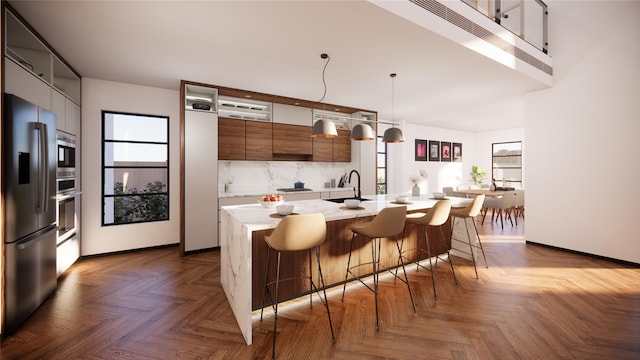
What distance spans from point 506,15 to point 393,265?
15.6ft

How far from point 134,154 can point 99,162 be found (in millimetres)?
478

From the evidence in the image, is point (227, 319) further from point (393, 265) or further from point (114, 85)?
point (114, 85)

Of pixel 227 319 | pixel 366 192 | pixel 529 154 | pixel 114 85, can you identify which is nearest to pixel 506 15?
pixel 529 154

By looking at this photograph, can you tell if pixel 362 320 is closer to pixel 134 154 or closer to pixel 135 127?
pixel 134 154

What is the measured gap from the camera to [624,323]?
7.82 ft

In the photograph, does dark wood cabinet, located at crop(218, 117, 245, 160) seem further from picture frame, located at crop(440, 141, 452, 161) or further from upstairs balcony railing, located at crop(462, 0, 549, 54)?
picture frame, located at crop(440, 141, 452, 161)

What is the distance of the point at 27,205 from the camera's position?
7.89 ft

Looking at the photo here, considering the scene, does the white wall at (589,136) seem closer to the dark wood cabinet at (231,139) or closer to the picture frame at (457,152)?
the picture frame at (457,152)

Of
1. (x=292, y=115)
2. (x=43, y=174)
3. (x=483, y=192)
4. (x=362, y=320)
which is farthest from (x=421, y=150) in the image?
(x=43, y=174)

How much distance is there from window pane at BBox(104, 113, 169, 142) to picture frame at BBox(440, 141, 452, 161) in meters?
7.58

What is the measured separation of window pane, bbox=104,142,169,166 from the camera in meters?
4.38

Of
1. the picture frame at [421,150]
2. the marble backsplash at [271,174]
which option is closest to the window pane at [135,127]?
the marble backsplash at [271,174]

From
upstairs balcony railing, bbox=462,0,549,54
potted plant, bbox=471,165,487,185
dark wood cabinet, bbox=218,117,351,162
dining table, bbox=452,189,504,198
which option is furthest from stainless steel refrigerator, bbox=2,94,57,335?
potted plant, bbox=471,165,487,185

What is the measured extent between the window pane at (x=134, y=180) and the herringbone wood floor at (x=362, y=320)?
1.34 meters
